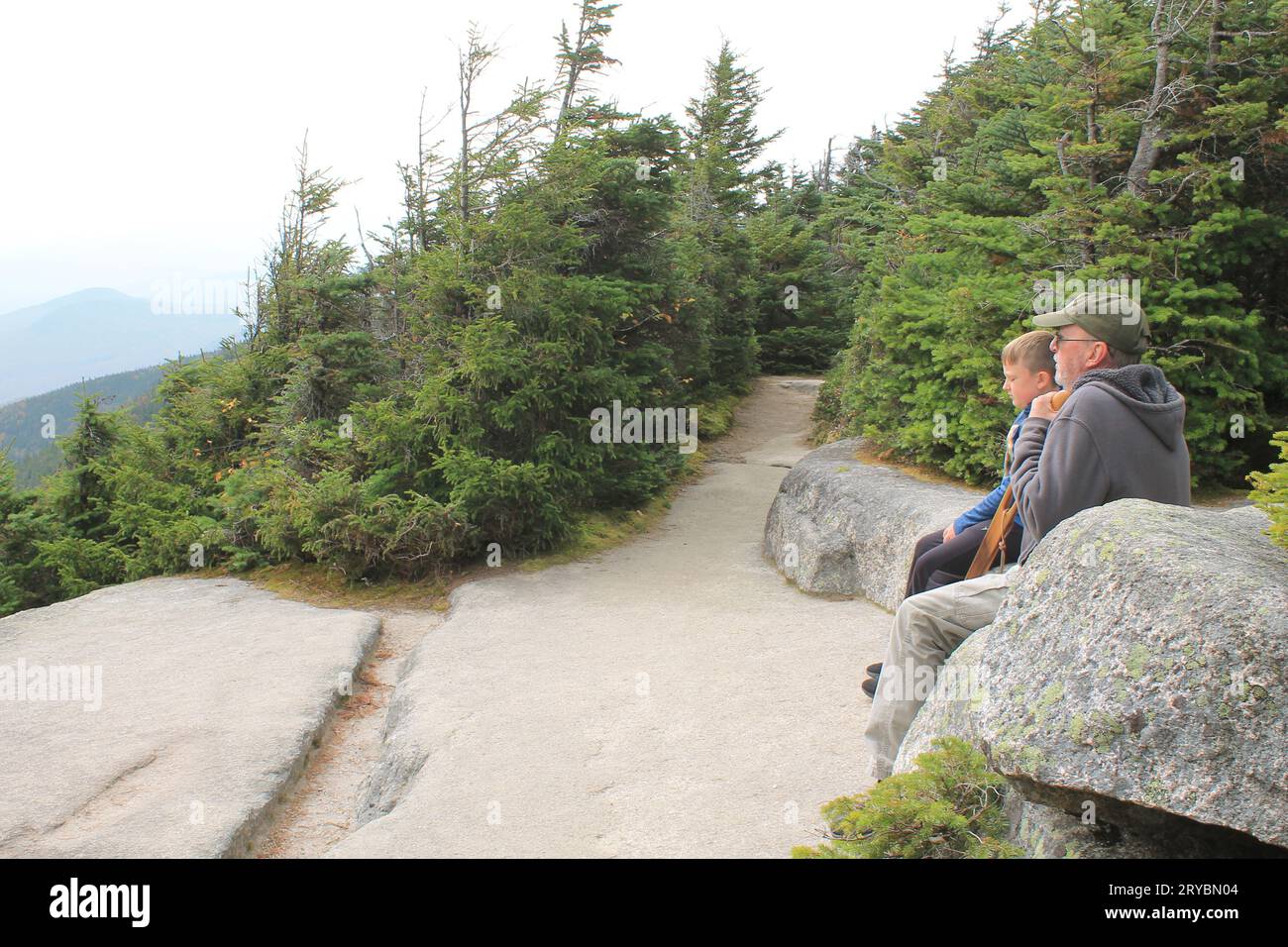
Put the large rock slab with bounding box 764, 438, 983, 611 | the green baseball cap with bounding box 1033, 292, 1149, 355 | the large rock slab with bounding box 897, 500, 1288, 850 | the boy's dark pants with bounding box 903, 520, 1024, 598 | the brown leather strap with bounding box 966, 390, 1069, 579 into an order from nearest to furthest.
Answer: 1. the large rock slab with bounding box 897, 500, 1288, 850
2. the green baseball cap with bounding box 1033, 292, 1149, 355
3. the brown leather strap with bounding box 966, 390, 1069, 579
4. the boy's dark pants with bounding box 903, 520, 1024, 598
5. the large rock slab with bounding box 764, 438, 983, 611

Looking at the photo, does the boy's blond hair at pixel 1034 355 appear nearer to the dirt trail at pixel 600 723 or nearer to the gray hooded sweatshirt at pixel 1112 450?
the gray hooded sweatshirt at pixel 1112 450

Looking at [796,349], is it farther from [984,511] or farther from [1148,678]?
[1148,678]

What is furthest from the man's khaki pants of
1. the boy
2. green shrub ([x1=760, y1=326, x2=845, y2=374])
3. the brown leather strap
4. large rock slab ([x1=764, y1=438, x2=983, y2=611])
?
green shrub ([x1=760, y1=326, x2=845, y2=374])

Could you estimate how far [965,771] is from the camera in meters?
3.57

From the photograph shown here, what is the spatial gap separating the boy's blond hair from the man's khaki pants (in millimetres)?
1238

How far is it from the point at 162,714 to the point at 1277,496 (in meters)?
6.81

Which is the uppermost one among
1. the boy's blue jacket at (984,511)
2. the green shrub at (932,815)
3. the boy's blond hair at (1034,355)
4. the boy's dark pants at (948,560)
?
the boy's blond hair at (1034,355)

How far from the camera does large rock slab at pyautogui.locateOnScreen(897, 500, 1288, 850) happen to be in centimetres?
270

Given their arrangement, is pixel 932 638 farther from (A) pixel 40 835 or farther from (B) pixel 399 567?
(B) pixel 399 567

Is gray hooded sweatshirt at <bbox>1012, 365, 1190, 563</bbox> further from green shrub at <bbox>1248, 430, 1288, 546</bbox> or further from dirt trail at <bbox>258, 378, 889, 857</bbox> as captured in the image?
dirt trail at <bbox>258, 378, 889, 857</bbox>

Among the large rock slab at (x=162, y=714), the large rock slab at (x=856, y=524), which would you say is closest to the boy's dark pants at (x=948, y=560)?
the large rock slab at (x=856, y=524)

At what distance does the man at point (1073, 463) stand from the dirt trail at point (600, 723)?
906mm

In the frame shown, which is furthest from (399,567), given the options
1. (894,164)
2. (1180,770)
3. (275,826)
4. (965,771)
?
(894,164)

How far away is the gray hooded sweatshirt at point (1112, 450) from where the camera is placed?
4.03m
